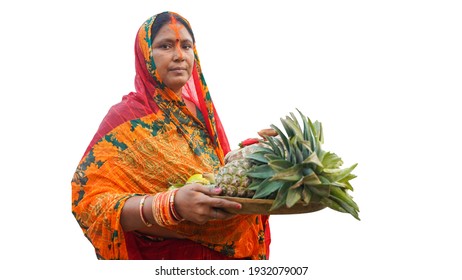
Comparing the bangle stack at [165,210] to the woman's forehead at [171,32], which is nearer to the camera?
the bangle stack at [165,210]

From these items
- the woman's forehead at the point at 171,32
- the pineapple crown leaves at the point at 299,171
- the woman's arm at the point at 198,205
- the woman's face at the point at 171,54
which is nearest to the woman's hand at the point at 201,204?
the woman's arm at the point at 198,205

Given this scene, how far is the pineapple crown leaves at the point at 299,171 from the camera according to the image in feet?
12.8

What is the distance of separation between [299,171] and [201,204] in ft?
1.57

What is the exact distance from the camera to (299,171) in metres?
3.94

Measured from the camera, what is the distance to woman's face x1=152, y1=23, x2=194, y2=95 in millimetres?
4570

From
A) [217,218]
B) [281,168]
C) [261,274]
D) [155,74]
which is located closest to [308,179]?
[281,168]

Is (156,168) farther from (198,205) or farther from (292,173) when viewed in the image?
(292,173)

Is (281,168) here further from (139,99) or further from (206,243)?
(139,99)

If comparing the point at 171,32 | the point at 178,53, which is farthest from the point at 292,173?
the point at 171,32

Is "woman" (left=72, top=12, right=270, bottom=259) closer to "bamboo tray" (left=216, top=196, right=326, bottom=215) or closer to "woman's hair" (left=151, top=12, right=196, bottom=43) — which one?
"woman's hair" (left=151, top=12, right=196, bottom=43)

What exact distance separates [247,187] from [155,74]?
95 centimetres

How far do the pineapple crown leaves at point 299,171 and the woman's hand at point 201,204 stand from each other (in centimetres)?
16

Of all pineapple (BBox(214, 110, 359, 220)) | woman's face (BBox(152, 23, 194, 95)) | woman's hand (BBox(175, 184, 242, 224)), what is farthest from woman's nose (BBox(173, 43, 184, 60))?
woman's hand (BBox(175, 184, 242, 224))

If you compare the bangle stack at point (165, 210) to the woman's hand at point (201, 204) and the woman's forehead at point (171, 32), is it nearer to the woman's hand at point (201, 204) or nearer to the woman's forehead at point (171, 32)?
the woman's hand at point (201, 204)
